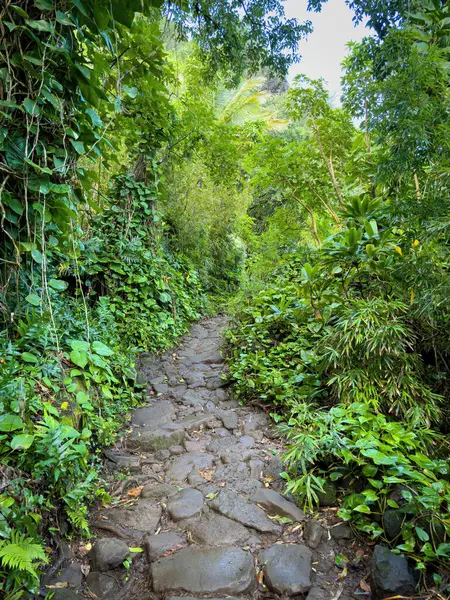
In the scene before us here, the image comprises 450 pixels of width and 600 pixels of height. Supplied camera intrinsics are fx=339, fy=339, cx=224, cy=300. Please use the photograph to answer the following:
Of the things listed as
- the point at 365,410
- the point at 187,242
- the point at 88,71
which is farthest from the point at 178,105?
the point at 365,410

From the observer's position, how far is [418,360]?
2895 millimetres

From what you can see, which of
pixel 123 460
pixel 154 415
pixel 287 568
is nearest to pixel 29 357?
pixel 123 460

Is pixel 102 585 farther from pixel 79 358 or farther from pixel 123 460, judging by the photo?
pixel 79 358

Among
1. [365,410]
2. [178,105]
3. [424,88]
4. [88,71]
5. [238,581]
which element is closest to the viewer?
[238,581]

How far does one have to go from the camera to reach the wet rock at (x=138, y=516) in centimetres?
208

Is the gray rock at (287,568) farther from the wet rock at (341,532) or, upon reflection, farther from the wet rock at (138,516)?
the wet rock at (138,516)

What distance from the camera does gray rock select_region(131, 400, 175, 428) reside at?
333 centimetres

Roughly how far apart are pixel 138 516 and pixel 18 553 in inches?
40.3

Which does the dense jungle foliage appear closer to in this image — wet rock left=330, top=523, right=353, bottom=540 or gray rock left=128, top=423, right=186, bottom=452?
wet rock left=330, top=523, right=353, bottom=540

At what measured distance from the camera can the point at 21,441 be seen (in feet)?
5.23

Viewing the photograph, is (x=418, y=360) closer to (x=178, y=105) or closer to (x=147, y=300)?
(x=147, y=300)

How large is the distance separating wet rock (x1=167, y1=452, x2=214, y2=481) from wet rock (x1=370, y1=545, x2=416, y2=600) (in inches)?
54.0

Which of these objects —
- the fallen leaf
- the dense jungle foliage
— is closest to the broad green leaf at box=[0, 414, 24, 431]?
the dense jungle foliage

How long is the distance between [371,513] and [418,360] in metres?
1.40
